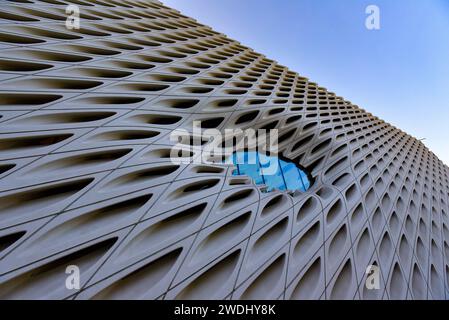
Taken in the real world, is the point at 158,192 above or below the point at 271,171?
above

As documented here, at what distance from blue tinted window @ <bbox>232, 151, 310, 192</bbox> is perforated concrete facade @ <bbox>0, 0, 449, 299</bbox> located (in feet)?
2.83

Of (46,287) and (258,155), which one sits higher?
(258,155)

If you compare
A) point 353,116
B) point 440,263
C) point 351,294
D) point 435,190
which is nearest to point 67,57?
point 351,294

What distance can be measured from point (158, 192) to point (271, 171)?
351 inches

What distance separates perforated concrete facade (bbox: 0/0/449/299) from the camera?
5.94 metres

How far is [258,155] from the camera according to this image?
15641 millimetres

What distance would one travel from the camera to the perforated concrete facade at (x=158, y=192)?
19.5 ft

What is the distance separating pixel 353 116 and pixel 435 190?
34.5ft

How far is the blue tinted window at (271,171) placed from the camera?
1435 centimetres

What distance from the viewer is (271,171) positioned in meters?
15.4

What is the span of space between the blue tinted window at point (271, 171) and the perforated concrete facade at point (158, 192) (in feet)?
2.83

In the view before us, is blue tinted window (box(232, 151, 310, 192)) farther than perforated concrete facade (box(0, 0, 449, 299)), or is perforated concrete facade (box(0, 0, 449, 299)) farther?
blue tinted window (box(232, 151, 310, 192))

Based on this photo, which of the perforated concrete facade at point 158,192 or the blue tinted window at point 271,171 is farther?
the blue tinted window at point 271,171

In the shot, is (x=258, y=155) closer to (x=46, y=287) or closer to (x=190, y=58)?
(x=190, y=58)
